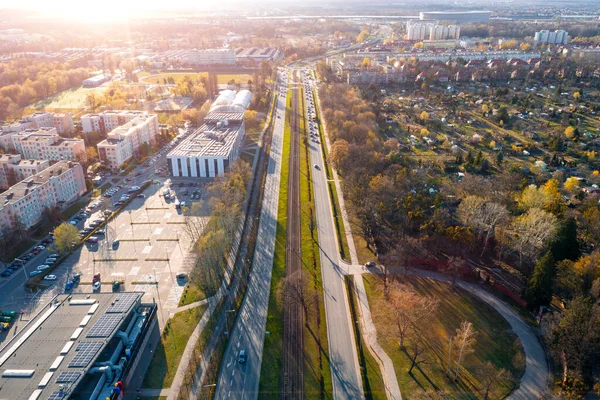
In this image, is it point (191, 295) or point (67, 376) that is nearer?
point (67, 376)

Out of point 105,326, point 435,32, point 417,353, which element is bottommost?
point 417,353

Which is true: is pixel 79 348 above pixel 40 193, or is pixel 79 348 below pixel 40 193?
below

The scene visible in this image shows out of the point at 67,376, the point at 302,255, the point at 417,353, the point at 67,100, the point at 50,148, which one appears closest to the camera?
the point at 67,376

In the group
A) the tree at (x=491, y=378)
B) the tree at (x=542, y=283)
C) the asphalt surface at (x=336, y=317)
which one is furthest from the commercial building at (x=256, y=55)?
the tree at (x=491, y=378)

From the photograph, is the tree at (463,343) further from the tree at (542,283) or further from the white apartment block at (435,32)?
the white apartment block at (435,32)

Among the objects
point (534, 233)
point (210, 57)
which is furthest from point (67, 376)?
point (210, 57)

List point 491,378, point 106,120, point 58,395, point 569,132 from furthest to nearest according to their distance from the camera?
point 106,120 → point 569,132 → point 491,378 → point 58,395

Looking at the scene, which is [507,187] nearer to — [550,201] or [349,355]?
[550,201]

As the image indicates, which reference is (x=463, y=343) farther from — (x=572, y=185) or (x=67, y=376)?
(x=572, y=185)
